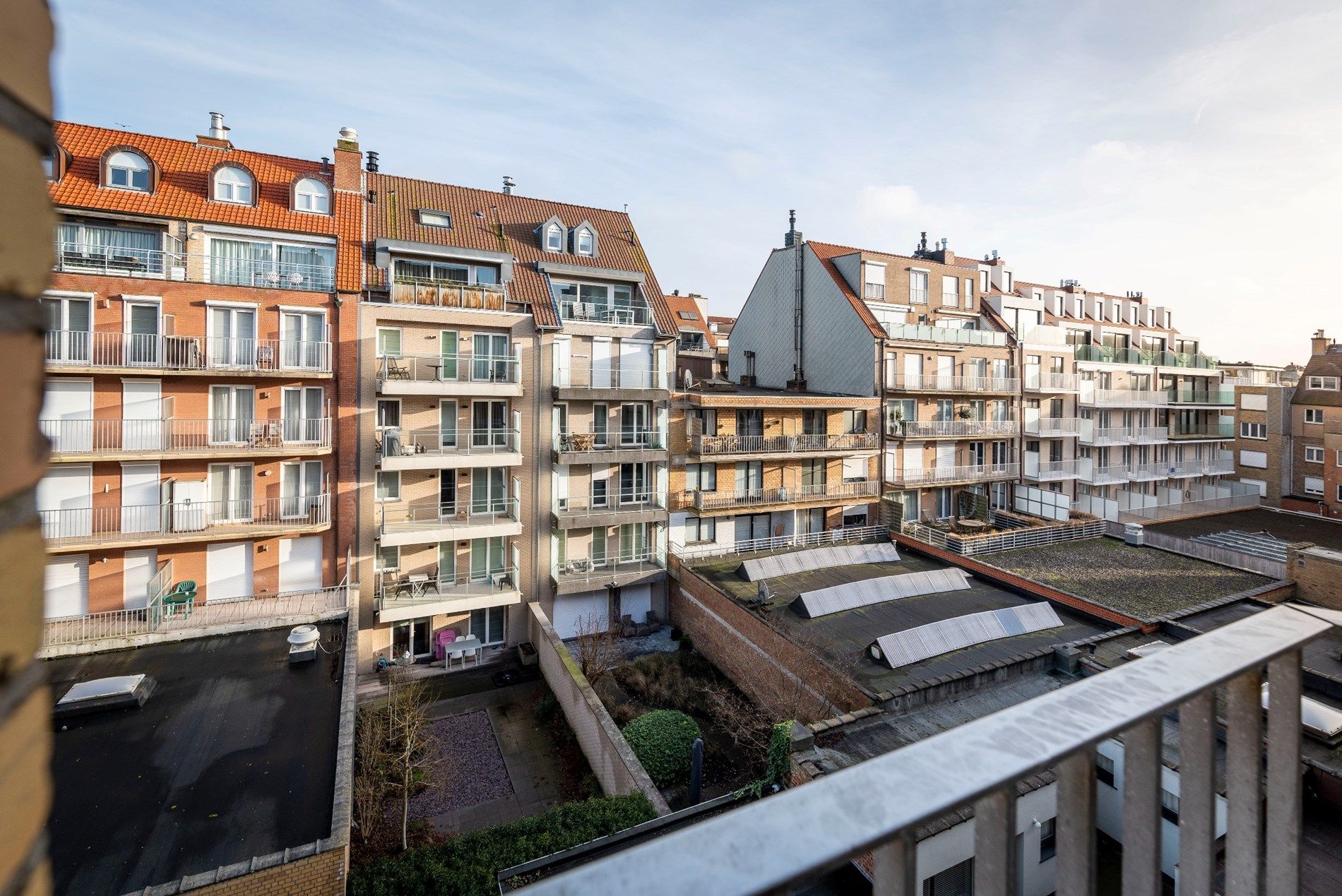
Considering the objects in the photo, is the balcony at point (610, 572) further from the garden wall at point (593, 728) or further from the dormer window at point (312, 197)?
the dormer window at point (312, 197)

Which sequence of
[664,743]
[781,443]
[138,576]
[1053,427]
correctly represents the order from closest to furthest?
[664,743] < [138,576] < [781,443] < [1053,427]

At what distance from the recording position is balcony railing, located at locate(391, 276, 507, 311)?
18859 mm

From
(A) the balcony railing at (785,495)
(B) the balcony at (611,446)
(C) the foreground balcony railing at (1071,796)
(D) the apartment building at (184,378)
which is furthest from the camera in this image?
(A) the balcony railing at (785,495)

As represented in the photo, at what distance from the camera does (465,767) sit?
46.0 ft

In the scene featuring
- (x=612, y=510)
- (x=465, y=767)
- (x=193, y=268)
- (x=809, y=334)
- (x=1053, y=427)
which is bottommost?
(x=465, y=767)

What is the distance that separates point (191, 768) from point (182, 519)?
861cm

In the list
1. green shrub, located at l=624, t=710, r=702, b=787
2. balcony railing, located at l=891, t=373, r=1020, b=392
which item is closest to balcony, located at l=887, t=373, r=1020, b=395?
balcony railing, located at l=891, t=373, r=1020, b=392

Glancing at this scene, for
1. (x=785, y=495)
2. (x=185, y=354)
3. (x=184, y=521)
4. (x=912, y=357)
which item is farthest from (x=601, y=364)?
(x=912, y=357)

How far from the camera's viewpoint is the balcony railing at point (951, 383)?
26.5 metres

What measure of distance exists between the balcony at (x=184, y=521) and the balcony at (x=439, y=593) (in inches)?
105

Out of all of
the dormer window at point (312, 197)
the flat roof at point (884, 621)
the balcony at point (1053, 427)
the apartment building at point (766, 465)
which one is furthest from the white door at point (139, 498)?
the balcony at point (1053, 427)

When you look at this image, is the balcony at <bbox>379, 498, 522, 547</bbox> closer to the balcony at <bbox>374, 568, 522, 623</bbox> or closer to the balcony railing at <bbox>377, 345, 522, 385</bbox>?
the balcony at <bbox>374, 568, 522, 623</bbox>

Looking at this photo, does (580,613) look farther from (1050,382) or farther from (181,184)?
(1050,382)

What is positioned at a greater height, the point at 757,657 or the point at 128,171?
the point at 128,171
